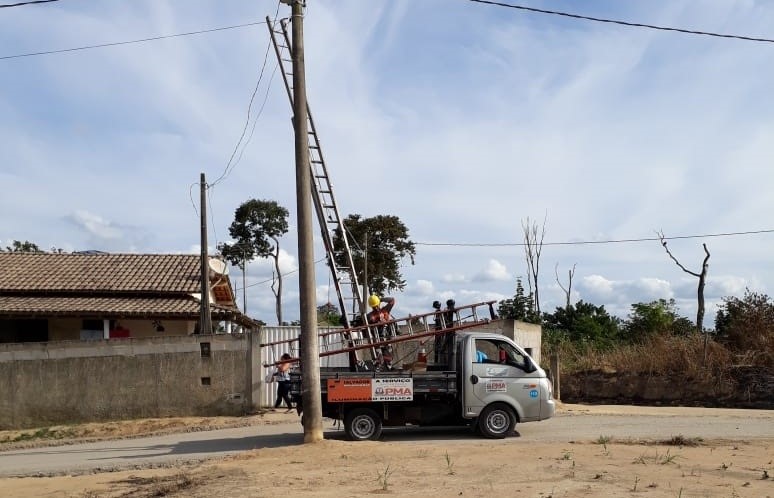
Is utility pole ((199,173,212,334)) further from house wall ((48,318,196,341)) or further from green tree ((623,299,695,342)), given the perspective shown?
green tree ((623,299,695,342))

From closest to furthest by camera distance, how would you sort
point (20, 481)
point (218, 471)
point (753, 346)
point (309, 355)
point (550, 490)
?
point (550, 490)
point (218, 471)
point (20, 481)
point (309, 355)
point (753, 346)

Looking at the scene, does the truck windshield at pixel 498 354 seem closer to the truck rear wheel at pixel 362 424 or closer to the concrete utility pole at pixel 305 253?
the truck rear wheel at pixel 362 424

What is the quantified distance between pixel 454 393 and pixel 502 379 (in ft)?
2.94

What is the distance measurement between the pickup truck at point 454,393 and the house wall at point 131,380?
6.06m

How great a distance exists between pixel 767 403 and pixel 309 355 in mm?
16797

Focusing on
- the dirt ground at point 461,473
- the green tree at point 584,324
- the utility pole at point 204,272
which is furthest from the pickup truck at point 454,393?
the green tree at point 584,324

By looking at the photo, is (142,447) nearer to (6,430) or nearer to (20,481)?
(20,481)

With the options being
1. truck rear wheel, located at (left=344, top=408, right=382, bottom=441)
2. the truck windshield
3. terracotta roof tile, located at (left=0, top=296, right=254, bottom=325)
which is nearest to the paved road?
truck rear wheel, located at (left=344, top=408, right=382, bottom=441)

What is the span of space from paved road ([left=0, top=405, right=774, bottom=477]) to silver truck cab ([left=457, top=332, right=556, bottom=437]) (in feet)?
1.38

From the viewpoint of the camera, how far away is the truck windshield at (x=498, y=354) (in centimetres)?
1512

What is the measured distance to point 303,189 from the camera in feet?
47.6

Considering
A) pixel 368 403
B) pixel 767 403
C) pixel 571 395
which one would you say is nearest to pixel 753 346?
pixel 767 403

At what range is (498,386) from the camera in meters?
14.9

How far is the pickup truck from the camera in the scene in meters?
14.8
